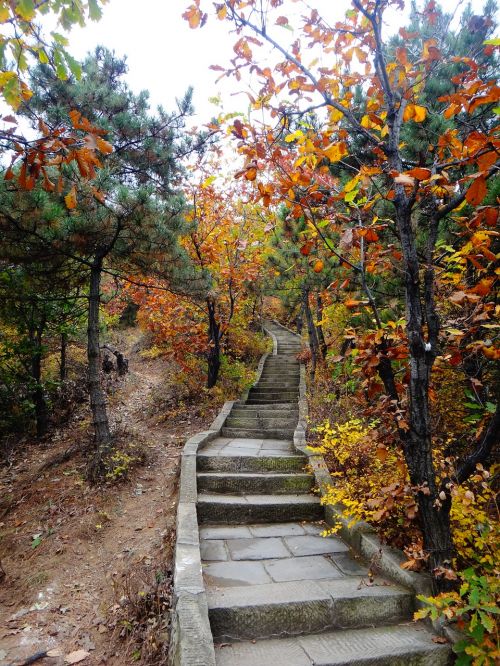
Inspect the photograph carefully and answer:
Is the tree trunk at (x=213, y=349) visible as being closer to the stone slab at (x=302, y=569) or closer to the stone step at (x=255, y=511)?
the stone step at (x=255, y=511)

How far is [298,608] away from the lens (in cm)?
304

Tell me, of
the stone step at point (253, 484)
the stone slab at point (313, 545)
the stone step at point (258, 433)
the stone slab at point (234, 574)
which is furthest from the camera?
the stone step at point (258, 433)

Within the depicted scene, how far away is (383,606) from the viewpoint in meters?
3.17

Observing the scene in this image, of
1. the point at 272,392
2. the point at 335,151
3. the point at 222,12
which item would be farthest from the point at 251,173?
the point at 272,392

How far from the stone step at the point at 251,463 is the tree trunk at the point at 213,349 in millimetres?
4978

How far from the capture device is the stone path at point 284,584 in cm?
279

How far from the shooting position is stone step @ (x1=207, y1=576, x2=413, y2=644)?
297 cm

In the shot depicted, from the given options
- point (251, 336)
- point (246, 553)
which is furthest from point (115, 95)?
point (251, 336)

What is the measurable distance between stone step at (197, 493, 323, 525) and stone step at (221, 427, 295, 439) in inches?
111

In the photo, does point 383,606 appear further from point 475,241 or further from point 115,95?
point 115,95

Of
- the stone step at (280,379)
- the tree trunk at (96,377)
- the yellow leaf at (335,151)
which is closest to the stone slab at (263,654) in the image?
the yellow leaf at (335,151)

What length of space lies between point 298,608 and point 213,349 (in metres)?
7.94

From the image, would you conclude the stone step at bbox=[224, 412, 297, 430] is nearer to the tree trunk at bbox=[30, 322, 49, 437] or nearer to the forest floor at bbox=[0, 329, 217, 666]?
the forest floor at bbox=[0, 329, 217, 666]

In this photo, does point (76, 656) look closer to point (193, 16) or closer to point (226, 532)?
point (226, 532)
